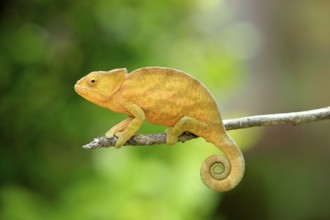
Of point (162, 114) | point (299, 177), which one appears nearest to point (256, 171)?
point (299, 177)

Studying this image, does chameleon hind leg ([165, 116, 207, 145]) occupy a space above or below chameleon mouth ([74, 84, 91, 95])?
below

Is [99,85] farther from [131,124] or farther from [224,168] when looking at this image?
[224,168]

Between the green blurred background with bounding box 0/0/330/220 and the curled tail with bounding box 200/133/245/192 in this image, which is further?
the green blurred background with bounding box 0/0/330/220

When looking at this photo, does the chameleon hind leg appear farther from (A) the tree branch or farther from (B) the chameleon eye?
(B) the chameleon eye

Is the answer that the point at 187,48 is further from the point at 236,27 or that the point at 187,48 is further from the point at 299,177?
the point at 299,177

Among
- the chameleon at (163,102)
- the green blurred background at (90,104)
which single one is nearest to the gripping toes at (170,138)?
the chameleon at (163,102)

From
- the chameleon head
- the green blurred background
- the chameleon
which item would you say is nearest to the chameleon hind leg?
the chameleon

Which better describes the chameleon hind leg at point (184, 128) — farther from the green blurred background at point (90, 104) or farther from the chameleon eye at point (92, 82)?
the green blurred background at point (90, 104)

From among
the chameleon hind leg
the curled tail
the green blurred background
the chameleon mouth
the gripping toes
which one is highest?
the chameleon mouth
